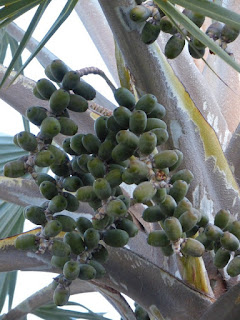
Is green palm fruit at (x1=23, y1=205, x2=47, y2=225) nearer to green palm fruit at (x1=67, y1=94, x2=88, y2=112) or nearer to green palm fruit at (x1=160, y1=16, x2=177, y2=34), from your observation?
green palm fruit at (x1=67, y1=94, x2=88, y2=112)

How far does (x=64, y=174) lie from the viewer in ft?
2.37

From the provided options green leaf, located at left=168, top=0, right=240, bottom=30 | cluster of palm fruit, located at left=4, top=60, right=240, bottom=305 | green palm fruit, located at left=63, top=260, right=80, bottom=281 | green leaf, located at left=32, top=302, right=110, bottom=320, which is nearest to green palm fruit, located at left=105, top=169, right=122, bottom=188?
cluster of palm fruit, located at left=4, top=60, right=240, bottom=305

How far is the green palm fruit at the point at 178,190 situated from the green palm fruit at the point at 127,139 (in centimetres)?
7

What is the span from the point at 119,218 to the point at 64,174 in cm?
9

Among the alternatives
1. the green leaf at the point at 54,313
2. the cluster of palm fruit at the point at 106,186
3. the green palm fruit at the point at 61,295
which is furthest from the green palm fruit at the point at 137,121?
the green leaf at the point at 54,313

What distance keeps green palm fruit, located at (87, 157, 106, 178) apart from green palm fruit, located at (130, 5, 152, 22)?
214mm

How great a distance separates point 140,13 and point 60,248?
1.08 feet

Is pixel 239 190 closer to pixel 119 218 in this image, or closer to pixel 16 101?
pixel 119 218

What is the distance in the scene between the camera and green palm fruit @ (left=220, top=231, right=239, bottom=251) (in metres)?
0.69

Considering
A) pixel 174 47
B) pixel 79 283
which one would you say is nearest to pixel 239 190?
pixel 174 47

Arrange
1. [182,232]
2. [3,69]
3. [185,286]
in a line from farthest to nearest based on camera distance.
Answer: [3,69], [185,286], [182,232]

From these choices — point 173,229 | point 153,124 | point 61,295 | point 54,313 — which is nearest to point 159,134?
point 153,124

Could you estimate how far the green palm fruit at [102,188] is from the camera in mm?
655

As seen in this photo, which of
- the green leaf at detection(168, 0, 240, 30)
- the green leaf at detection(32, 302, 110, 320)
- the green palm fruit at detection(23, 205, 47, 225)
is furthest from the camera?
the green leaf at detection(32, 302, 110, 320)
